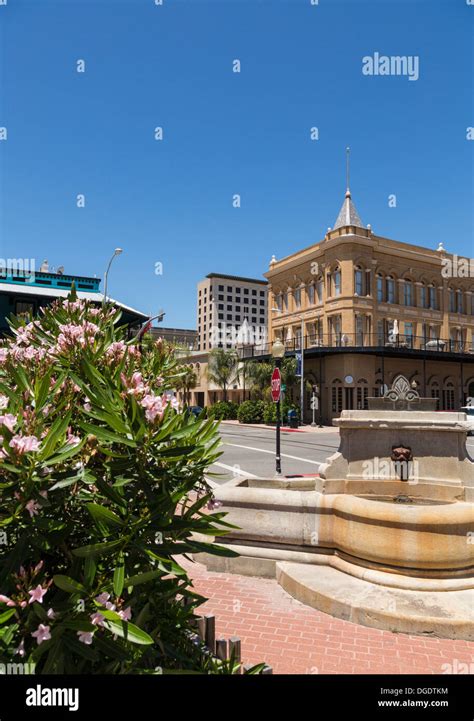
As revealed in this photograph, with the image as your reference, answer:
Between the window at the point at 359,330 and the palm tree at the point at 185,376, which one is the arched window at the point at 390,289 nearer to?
the window at the point at 359,330

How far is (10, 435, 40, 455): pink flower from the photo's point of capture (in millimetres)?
1937

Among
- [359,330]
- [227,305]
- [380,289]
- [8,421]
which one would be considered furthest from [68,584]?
[227,305]

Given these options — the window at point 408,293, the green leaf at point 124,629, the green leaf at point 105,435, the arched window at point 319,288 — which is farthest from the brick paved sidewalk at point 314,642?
the window at point 408,293

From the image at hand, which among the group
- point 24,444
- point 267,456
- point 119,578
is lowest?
point 267,456

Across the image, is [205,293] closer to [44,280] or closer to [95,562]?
[44,280]

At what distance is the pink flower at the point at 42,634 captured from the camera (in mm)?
1928

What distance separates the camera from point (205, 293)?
147875mm

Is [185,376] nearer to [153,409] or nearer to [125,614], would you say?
[153,409]

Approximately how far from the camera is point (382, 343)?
41312 millimetres

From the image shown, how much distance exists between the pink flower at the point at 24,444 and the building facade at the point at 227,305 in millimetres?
135062

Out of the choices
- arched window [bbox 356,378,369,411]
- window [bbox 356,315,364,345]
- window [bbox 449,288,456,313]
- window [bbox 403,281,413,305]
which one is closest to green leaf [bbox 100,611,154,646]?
arched window [bbox 356,378,369,411]

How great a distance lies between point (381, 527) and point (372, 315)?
3762cm
